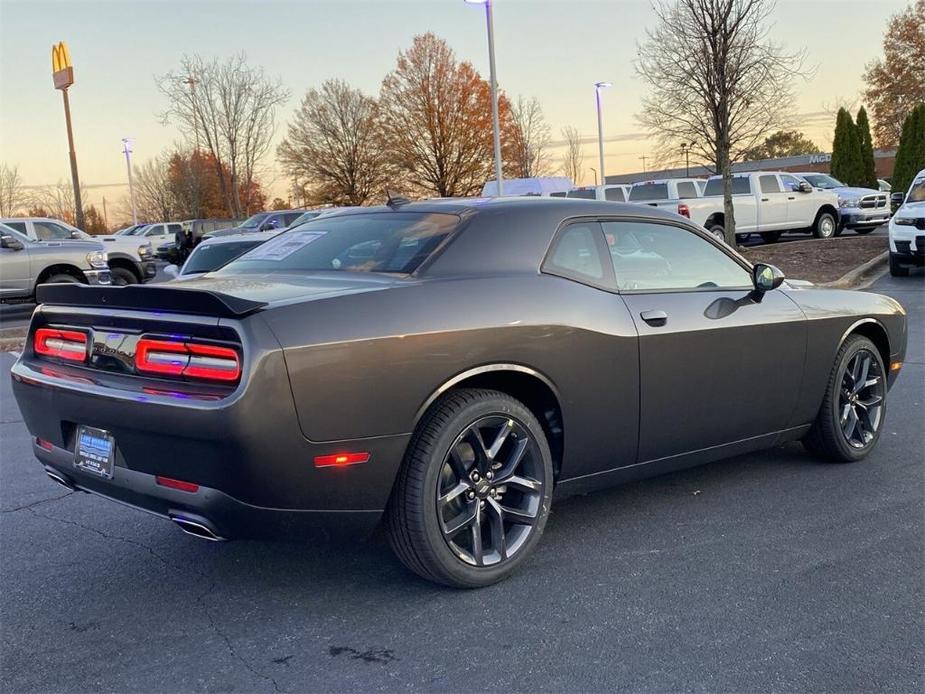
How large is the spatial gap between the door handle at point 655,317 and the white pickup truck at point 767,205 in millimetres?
18530

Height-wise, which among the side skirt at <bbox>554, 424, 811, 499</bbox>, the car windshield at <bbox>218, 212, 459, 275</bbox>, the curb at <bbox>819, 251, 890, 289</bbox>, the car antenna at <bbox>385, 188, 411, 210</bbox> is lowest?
the curb at <bbox>819, 251, 890, 289</bbox>

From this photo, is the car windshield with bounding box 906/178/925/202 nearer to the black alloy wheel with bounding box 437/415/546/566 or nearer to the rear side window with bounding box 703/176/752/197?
the rear side window with bounding box 703/176/752/197

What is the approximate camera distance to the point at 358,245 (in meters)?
3.93

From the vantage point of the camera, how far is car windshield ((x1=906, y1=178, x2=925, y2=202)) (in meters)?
14.7

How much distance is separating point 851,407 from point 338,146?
44.4m

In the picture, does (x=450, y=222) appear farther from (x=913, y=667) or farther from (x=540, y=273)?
(x=913, y=667)

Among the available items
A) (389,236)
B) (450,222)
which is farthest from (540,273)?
(389,236)

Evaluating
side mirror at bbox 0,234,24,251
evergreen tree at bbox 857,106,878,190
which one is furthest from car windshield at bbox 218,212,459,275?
evergreen tree at bbox 857,106,878,190

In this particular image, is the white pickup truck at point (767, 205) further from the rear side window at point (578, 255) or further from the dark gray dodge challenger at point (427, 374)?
the rear side window at point (578, 255)

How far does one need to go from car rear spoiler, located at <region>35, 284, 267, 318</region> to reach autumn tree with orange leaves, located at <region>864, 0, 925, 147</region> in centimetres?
5236

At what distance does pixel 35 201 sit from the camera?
63375mm

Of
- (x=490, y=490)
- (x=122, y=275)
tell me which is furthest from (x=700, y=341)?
(x=122, y=275)

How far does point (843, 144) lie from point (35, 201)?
5407cm

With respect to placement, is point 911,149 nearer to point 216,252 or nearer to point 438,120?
point 438,120
